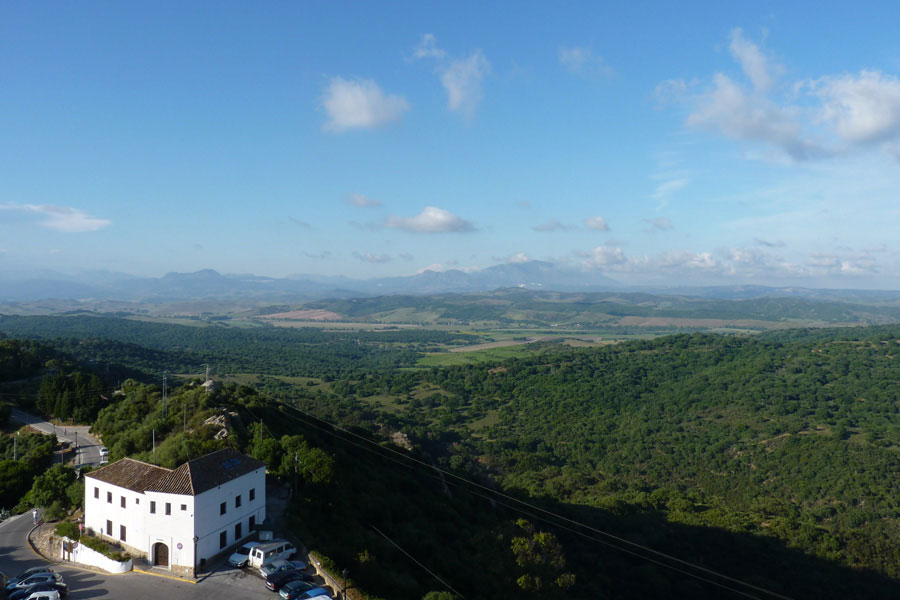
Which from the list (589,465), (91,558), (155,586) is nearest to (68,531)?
(91,558)

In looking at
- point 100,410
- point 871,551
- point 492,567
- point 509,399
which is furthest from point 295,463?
point 509,399

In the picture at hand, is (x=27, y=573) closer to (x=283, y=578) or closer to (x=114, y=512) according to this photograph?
(x=114, y=512)

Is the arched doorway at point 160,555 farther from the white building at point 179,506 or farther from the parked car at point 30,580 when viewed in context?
the parked car at point 30,580

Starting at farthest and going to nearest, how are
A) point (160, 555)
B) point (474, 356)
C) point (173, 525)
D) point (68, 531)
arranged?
point (474, 356)
point (68, 531)
point (160, 555)
point (173, 525)

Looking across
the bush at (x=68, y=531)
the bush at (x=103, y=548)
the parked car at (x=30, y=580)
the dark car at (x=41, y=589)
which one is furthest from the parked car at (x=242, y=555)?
the bush at (x=68, y=531)

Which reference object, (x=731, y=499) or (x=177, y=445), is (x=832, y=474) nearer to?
(x=731, y=499)
